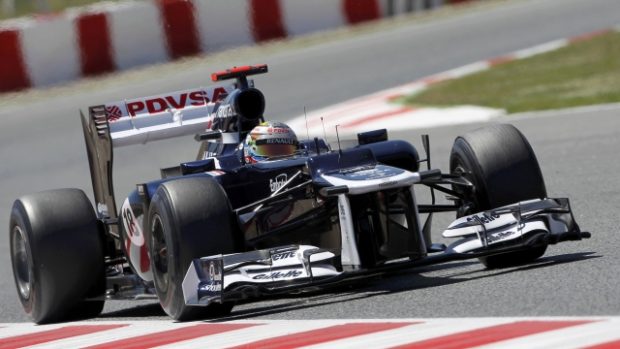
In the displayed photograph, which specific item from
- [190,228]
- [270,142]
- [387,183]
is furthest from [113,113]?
[387,183]

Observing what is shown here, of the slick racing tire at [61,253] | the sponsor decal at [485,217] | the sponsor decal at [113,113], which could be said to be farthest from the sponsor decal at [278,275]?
the sponsor decal at [113,113]

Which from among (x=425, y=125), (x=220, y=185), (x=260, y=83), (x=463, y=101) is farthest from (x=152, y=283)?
(x=260, y=83)

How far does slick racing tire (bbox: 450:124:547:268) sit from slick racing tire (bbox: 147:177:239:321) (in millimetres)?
1361

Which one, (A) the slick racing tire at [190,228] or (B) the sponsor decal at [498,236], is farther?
(B) the sponsor decal at [498,236]

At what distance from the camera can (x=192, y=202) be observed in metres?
6.67

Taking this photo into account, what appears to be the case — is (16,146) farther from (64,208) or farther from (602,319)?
(602,319)

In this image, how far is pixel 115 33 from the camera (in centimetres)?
1838

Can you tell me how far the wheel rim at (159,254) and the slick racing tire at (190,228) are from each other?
0.18 feet

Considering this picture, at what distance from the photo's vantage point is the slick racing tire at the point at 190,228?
21.8 ft

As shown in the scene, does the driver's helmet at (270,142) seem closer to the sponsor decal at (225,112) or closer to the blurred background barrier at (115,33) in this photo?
the sponsor decal at (225,112)

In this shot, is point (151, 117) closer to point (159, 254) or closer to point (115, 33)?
point (159, 254)

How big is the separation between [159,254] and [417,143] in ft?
22.2

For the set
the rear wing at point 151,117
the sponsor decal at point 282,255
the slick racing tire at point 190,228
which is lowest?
the sponsor decal at point 282,255

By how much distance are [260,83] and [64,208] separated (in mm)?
10241
